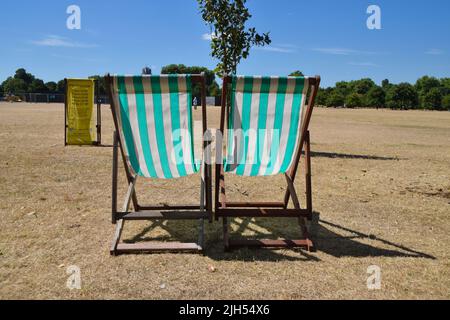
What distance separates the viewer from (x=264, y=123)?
3691 millimetres

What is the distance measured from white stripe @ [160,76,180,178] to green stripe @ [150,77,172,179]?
3 cm

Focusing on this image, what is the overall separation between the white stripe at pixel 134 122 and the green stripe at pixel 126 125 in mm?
26

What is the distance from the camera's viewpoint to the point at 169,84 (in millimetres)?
3436

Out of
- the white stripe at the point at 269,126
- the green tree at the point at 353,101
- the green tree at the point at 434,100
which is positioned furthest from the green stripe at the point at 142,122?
the green tree at the point at 434,100

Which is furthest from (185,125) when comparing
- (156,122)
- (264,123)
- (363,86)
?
(363,86)

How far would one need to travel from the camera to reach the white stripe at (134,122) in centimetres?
343

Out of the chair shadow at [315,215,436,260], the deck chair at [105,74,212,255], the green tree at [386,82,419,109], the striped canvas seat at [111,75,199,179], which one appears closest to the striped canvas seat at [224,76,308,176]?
the deck chair at [105,74,212,255]

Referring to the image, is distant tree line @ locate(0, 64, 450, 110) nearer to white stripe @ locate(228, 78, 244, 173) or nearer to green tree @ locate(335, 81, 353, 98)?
green tree @ locate(335, 81, 353, 98)

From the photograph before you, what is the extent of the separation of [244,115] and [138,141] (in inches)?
40.8

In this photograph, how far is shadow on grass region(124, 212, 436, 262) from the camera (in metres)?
3.38
